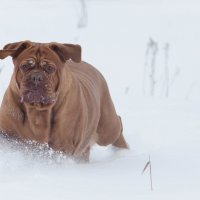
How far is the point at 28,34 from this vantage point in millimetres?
14109

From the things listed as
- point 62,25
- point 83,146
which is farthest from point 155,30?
point 83,146

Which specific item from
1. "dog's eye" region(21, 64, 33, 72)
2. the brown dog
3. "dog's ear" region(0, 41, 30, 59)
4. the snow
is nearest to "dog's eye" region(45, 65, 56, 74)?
the brown dog

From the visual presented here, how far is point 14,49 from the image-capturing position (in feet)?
18.0

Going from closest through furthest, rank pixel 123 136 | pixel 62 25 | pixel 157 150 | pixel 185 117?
pixel 157 150
pixel 123 136
pixel 185 117
pixel 62 25

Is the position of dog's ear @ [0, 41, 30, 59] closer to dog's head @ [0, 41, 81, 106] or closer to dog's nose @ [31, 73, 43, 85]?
dog's head @ [0, 41, 81, 106]

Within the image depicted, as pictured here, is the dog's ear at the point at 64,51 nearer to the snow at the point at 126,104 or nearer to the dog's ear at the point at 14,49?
the dog's ear at the point at 14,49

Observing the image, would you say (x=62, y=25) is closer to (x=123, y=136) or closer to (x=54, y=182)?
(x=123, y=136)

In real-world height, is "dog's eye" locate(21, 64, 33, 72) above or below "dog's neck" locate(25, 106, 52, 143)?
above

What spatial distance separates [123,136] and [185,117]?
1.22 m

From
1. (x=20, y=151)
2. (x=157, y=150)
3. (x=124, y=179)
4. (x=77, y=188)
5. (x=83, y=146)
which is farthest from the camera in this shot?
(x=157, y=150)

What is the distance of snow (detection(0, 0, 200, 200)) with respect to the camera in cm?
490

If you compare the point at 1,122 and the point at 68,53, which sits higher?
the point at 68,53

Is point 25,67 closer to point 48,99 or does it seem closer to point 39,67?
point 39,67

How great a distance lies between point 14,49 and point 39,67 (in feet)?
0.77
